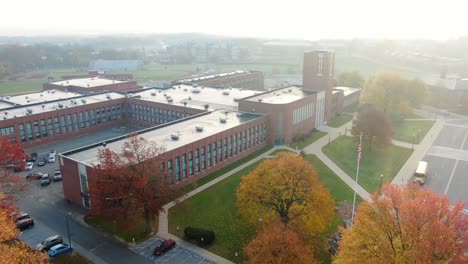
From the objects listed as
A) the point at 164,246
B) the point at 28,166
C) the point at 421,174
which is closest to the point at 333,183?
the point at 421,174

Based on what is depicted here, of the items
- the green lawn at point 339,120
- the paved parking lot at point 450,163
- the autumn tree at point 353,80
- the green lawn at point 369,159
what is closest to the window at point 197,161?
the green lawn at point 369,159

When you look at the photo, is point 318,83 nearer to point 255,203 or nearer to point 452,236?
point 255,203

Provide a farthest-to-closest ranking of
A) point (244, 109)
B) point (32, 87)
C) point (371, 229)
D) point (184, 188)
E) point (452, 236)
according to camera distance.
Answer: point (32, 87) < point (244, 109) < point (184, 188) < point (371, 229) < point (452, 236)

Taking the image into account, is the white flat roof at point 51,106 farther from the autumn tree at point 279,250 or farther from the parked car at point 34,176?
the autumn tree at point 279,250

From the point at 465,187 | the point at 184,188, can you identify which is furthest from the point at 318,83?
the point at 184,188

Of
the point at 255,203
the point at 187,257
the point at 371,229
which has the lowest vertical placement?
the point at 187,257

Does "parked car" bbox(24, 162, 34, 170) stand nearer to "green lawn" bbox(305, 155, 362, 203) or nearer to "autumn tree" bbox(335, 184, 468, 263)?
"green lawn" bbox(305, 155, 362, 203)

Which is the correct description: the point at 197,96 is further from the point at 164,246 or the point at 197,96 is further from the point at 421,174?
the point at 164,246

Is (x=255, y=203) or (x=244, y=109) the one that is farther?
(x=244, y=109)
